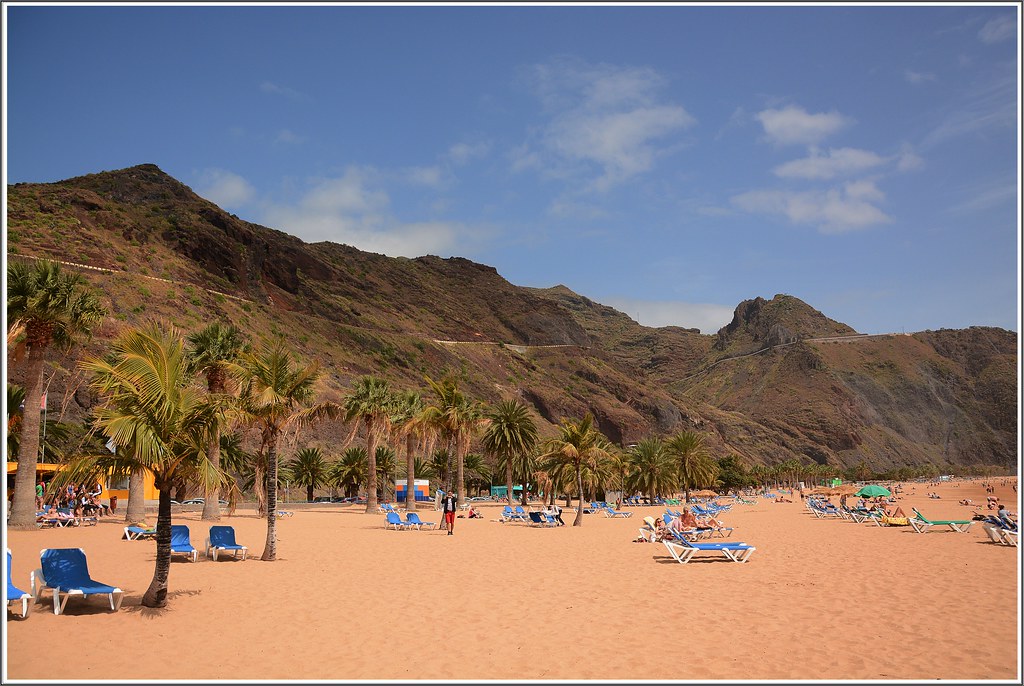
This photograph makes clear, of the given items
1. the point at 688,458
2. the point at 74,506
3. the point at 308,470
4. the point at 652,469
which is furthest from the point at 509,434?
the point at 74,506

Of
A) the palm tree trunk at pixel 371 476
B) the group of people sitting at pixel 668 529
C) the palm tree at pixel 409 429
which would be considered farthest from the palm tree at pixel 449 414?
the group of people sitting at pixel 668 529

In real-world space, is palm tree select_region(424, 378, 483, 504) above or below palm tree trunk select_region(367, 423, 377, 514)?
above

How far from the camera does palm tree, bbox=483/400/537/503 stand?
153ft

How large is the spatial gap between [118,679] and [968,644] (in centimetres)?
909

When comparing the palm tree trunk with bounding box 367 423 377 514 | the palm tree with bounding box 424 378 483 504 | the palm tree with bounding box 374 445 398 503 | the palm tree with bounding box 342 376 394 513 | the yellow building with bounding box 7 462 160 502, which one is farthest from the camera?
the palm tree with bounding box 374 445 398 503

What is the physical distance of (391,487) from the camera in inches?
2202

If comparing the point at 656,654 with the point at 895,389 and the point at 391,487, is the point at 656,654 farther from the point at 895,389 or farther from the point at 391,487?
the point at 895,389

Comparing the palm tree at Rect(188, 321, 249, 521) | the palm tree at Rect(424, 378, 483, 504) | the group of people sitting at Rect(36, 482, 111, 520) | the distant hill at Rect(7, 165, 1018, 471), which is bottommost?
the group of people sitting at Rect(36, 482, 111, 520)

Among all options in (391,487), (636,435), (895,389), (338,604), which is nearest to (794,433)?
(895,389)

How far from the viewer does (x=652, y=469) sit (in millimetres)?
55250

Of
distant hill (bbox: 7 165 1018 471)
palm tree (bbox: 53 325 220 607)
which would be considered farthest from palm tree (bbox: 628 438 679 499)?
palm tree (bbox: 53 325 220 607)

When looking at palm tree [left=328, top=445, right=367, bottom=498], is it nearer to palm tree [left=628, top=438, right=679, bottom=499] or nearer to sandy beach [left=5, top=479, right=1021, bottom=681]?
palm tree [left=628, top=438, right=679, bottom=499]

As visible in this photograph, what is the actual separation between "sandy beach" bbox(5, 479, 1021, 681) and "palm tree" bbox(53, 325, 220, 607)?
1735mm

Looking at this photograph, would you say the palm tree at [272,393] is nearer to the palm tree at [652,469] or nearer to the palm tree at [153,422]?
the palm tree at [153,422]
